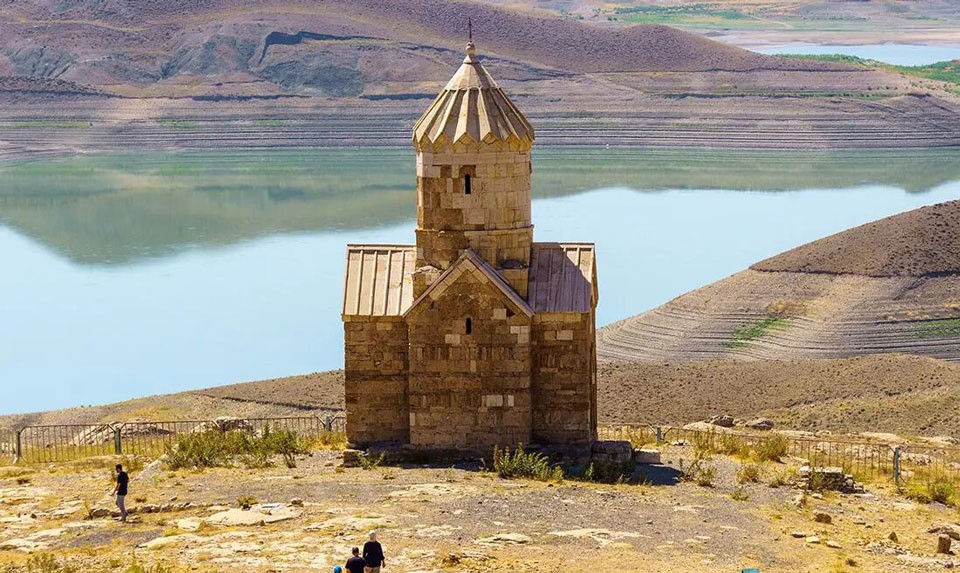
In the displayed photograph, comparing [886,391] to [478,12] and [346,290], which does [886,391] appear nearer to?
[346,290]

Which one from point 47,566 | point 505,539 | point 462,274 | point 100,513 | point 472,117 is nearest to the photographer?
point 47,566

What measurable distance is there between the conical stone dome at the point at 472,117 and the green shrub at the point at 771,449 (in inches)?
186

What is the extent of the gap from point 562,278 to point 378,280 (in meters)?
2.18

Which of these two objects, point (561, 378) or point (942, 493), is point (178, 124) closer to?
point (561, 378)

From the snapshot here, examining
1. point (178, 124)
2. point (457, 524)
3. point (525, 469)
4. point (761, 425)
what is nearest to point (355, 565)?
point (457, 524)

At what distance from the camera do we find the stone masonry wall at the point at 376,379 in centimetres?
2050

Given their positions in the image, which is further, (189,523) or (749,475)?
(749,475)

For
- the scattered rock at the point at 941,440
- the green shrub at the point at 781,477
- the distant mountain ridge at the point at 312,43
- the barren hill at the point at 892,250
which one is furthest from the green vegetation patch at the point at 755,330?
the distant mountain ridge at the point at 312,43

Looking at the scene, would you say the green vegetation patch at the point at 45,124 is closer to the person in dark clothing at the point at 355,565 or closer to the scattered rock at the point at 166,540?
the scattered rock at the point at 166,540

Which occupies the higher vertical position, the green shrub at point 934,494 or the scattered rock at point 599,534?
the green shrub at point 934,494

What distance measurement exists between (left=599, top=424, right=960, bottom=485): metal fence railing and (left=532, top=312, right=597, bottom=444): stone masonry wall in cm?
236

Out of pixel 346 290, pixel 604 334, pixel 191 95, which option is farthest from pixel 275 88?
pixel 346 290

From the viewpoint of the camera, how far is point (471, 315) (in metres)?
Answer: 20.2

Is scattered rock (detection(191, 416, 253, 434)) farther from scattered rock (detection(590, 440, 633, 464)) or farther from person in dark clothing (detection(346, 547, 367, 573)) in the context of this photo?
person in dark clothing (detection(346, 547, 367, 573))
